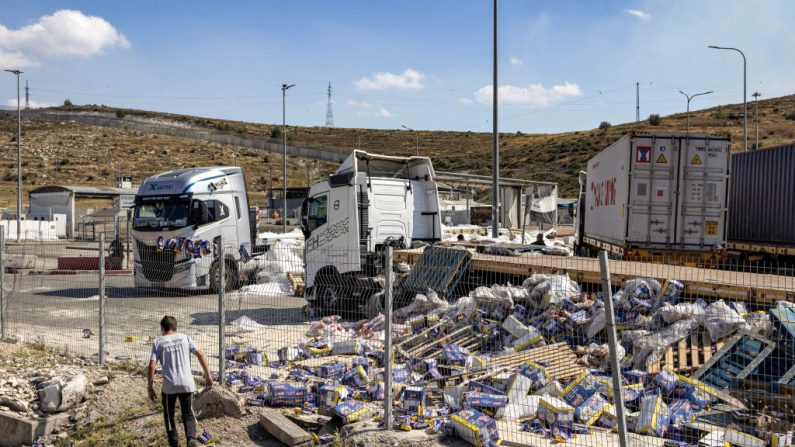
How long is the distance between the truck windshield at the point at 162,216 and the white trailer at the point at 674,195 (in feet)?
32.8

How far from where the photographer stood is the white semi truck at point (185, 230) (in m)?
15.7

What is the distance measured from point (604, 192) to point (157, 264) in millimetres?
10922

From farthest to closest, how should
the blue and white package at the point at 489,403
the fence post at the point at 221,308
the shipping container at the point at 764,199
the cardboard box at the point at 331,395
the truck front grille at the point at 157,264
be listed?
the shipping container at the point at 764,199 < the truck front grille at the point at 157,264 < the fence post at the point at 221,308 < the cardboard box at the point at 331,395 < the blue and white package at the point at 489,403

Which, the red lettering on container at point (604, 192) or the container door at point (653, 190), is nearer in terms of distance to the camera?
the container door at point (653, 190)

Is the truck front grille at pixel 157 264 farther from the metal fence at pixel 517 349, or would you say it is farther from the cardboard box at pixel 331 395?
the cardboard box at pixel 331 395

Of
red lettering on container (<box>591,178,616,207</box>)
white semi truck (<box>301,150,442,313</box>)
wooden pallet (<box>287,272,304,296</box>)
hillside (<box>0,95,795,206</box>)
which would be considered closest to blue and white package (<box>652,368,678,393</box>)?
white semi truck (<box>301,150,442,313</box>)

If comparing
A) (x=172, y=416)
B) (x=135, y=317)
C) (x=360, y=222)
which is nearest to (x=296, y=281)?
(x=360, y=222)

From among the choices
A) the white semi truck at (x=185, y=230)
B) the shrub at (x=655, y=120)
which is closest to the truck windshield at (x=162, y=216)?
the white semi truck at (x=185, y=230)

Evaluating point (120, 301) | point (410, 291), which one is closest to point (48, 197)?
point (120, 301)

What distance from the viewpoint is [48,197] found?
144ft

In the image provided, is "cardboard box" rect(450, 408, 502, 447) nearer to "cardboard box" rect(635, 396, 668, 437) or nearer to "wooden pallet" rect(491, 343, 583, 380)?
Answer: "cardboard box" rect(635, 396, 668, 437)

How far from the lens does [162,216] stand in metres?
16.0

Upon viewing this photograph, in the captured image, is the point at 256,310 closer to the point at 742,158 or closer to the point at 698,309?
the point at 698,309

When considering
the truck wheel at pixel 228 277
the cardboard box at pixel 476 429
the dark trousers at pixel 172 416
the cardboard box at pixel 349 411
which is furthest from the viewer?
the truck wheel at pixel 228 277
